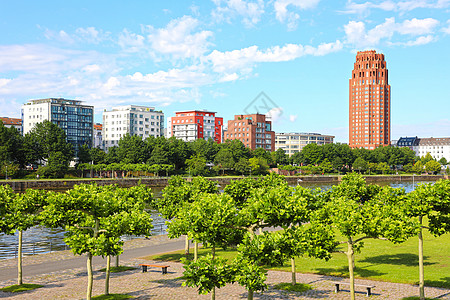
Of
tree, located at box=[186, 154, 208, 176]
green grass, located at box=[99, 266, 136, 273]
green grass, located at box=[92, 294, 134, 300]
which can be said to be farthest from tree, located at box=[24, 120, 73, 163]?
green grass, located at box=[92, 294, 134, 300]

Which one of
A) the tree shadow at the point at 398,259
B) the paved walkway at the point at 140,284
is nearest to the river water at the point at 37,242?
the paved walkway at the point at 140,284

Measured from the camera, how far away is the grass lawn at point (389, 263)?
108 ft

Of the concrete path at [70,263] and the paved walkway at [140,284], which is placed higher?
the paved walkway at [140,284]

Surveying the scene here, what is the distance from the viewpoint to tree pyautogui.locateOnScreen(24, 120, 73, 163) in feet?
522

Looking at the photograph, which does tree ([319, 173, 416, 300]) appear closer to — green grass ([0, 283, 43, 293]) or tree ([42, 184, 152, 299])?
tree ([42, 184, 152, 299])

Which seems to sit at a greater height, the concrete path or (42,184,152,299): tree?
(42,184,152,299): tree

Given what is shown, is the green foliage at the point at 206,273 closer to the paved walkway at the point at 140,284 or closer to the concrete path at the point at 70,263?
the paved walkway at the point at 140,284

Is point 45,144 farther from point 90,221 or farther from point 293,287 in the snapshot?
point 293,287

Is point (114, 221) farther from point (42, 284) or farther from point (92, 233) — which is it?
point (42, 284)

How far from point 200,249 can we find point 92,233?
1976cm

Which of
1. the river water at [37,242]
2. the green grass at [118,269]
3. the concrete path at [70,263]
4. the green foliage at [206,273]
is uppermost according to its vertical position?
the green foliage at [206,273]

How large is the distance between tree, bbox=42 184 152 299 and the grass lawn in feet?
49.6

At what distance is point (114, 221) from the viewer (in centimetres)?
2658

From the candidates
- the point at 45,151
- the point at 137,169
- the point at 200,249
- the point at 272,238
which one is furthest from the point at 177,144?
the point at 272,238
